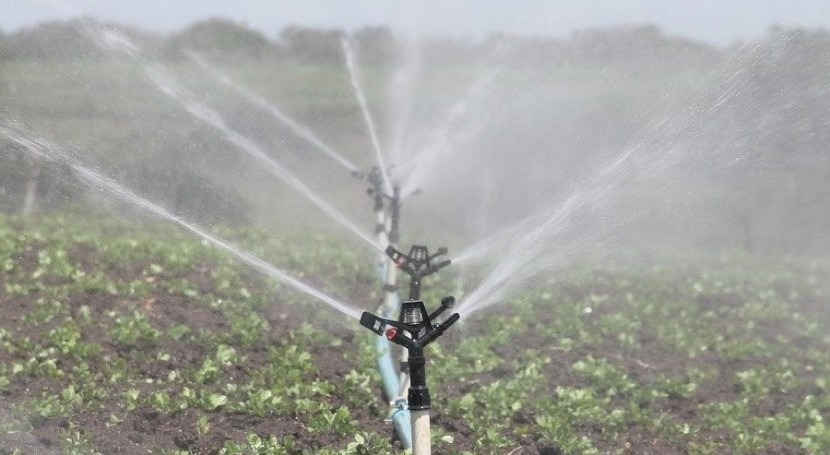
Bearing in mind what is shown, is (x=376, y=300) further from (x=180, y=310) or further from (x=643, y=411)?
(x=643, y=411)

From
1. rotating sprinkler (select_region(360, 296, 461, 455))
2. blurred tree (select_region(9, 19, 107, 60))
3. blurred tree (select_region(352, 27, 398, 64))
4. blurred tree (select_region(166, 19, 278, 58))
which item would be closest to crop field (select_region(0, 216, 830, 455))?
rotating sprinkler (select_region(360, 296, 461, 455))

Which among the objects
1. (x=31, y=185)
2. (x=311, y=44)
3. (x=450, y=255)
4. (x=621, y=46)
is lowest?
(x=450, y=255)

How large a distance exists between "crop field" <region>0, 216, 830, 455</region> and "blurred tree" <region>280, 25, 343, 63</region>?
13333 mm

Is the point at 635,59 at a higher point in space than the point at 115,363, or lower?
higher

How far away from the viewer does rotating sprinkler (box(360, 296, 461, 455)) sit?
4.44 metres

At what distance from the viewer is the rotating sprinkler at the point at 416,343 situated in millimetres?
4438

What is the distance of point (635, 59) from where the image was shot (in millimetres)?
19141

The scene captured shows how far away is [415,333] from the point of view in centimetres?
461

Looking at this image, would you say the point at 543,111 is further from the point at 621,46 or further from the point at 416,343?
the point at 416,343

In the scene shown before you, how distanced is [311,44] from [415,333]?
21.3m

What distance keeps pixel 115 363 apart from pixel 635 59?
45.9ft

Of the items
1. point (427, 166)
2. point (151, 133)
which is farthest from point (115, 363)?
point (151, 133)

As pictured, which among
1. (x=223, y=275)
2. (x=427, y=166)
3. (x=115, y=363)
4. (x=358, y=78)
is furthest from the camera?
(x=358, y=78)

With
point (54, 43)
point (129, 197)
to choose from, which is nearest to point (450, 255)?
point (129, 197)
